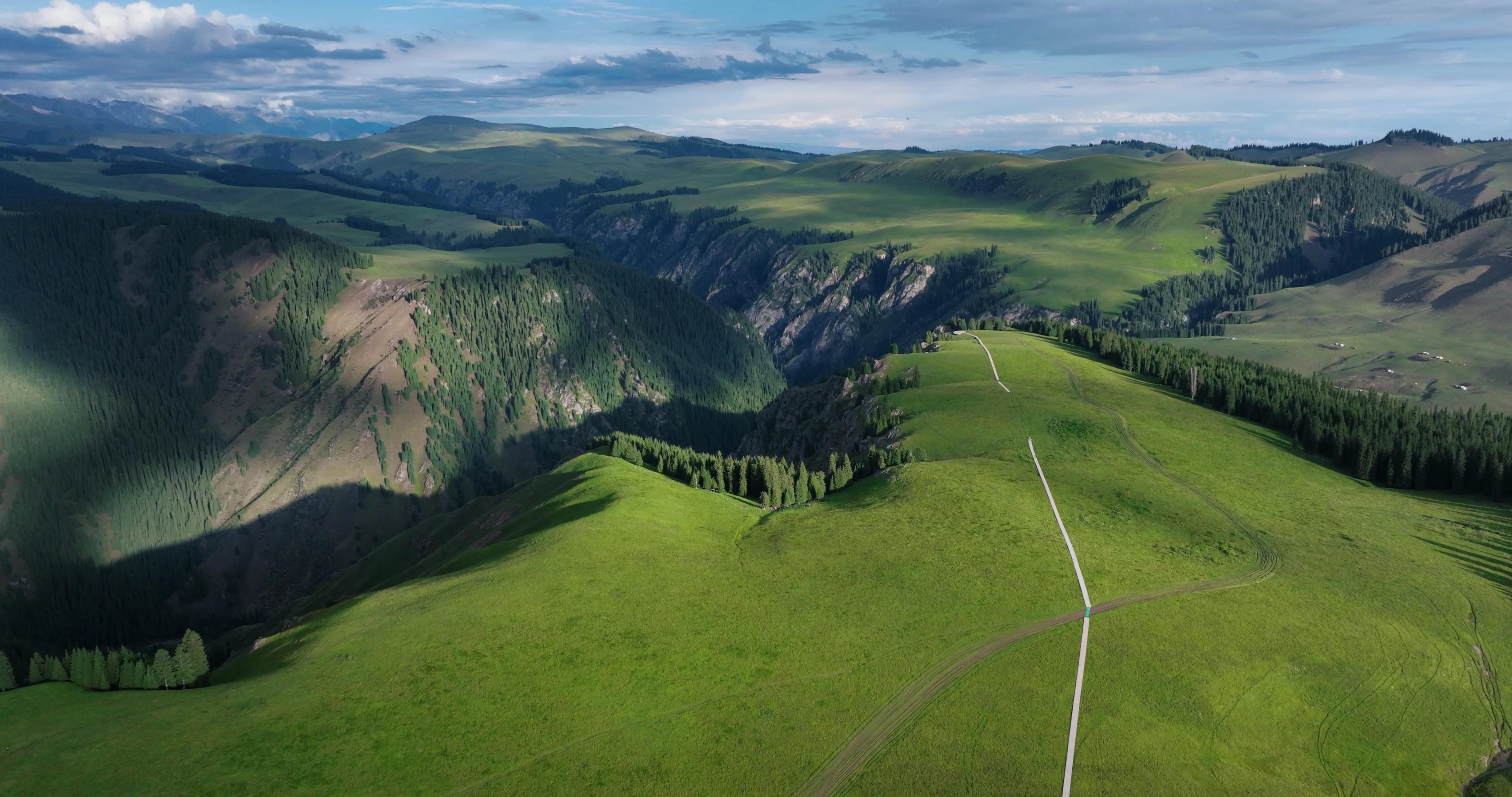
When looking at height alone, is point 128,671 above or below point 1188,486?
below

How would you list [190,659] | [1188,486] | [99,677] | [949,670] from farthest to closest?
[1188,486], [190,659], [99,677], [949,670]

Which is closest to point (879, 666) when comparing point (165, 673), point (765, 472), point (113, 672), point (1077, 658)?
point (1077, 658)

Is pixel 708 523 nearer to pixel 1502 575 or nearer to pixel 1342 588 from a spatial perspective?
pixel 1342 588

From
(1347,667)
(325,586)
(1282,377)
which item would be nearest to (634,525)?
(1347,667)

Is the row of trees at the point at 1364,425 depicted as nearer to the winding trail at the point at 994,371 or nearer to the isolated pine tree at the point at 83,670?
the winding trail at the point at 994,371

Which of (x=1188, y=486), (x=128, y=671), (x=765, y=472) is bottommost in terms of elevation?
(x=128, y=671)

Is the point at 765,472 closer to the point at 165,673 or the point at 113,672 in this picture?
the point at 165,673
